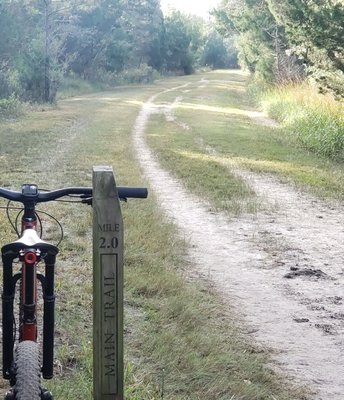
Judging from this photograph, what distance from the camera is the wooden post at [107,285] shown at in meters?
2.53

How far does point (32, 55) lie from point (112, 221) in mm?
27557

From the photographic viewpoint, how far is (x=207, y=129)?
66.8 feet

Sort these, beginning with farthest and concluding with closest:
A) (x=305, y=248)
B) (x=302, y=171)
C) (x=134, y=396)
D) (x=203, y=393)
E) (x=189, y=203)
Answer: (x=302, y=171) → (x=189, y=203) → (x=305, y=248) → (x=203, y=393) → (x=134, y=396)

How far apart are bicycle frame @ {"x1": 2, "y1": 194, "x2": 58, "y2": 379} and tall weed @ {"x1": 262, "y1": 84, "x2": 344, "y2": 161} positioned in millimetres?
13347

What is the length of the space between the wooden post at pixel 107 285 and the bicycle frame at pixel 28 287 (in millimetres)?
204

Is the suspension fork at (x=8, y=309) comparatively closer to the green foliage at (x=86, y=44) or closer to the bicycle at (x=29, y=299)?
the bicycle at (x=29, y=299)

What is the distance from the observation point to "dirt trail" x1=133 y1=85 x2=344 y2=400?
4473 millimetres

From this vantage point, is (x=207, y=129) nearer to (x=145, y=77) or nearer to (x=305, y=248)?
(x=305, y=248)

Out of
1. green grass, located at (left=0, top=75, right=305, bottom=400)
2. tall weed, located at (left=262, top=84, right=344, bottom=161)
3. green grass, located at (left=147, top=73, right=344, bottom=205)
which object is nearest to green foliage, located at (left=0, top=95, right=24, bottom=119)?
green grass, located at (left=147, top=73, right=344, bottom=205)

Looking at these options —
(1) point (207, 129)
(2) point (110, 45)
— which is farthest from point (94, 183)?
(2) point (110, 45)

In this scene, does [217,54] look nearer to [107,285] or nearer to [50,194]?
[50,194]

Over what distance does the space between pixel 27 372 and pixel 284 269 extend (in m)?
4.25

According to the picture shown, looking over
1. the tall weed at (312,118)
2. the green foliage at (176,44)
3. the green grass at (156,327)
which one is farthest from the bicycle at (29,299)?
the green foliage at (176,44)

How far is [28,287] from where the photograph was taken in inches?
103
